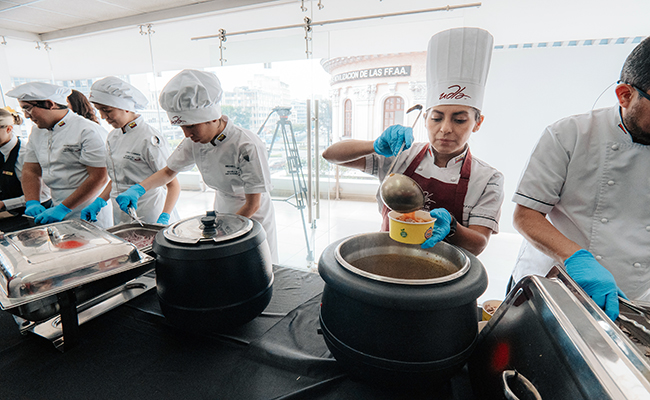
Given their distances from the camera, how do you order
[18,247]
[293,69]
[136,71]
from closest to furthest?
[18,247] < [293,69] < [136,71]

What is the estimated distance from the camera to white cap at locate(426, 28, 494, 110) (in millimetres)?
1282

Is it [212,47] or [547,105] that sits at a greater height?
[212,47]

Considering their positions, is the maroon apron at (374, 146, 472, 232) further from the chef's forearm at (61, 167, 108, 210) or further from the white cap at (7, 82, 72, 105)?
the white cap at (7, 82, 72, 105)

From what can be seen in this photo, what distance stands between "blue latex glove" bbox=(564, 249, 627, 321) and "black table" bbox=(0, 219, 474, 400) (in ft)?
1.36

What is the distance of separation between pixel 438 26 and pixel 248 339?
4.20m

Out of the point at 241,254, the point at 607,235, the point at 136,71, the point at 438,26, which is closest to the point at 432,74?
the point at 607,235

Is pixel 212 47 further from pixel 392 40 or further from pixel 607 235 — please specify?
pixel 607 235

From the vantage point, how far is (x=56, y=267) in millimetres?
869

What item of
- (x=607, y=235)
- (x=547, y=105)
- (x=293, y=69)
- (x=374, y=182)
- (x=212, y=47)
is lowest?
(x=374, y=182)

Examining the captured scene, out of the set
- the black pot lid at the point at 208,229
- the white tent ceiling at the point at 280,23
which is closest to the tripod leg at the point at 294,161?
the white tent ceiling at the point at 280,23

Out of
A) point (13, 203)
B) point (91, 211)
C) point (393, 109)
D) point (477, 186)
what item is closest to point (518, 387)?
point (477, 186)

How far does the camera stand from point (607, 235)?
117cm

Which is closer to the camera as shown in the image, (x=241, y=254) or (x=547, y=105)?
(x=241, y=254)

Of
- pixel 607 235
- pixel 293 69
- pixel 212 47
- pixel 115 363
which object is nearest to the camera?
pixel 115 363
